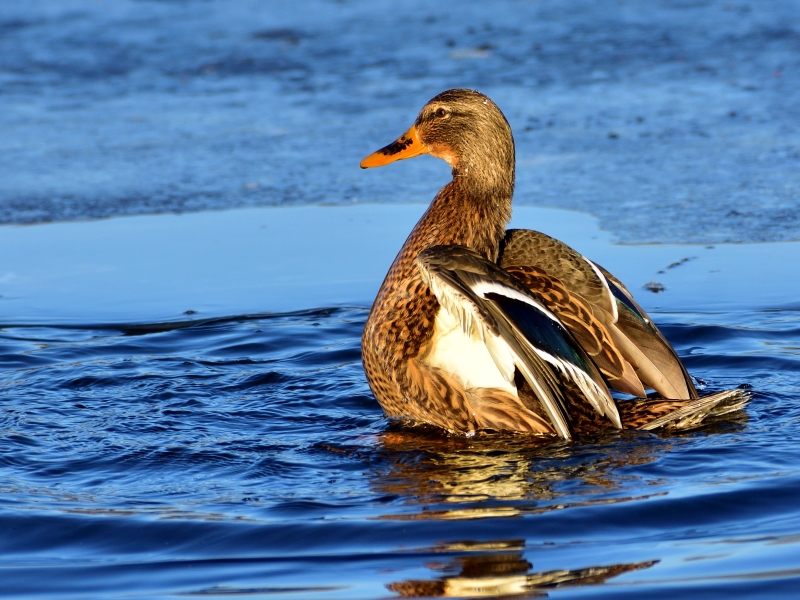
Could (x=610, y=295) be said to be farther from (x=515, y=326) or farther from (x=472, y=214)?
(x=515, y=326)

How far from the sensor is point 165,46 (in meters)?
11.2

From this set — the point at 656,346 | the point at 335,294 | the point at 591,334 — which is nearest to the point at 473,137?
the point at 591,334

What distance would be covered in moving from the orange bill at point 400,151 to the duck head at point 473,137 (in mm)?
148

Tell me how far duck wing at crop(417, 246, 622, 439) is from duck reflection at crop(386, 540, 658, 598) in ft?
2.80

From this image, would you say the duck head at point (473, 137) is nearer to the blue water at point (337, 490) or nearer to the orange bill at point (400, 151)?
the orange bill at point (400, 151)

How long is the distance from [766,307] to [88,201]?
409 cm

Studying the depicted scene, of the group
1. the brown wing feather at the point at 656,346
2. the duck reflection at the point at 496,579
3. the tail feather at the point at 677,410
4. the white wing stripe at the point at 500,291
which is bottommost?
the duck reflection at the point at 496,579

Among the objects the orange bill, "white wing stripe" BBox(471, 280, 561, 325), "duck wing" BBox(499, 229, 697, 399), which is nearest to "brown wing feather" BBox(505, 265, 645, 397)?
"duck wing" BBox(499, 229, 697, 399)

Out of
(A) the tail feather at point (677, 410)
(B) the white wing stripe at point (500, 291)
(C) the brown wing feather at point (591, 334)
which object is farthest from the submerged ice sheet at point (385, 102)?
(B) the white wing stripe at point (500, 291)

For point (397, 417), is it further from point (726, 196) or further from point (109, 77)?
point (109, 77)

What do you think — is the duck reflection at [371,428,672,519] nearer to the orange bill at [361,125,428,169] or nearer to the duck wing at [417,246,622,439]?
the duck wing at [417,246,622,439]

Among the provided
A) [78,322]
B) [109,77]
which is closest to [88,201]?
[78,322]

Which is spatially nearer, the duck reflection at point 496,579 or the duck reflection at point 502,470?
the duck reflection at point 496,579

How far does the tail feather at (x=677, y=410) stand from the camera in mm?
4406
